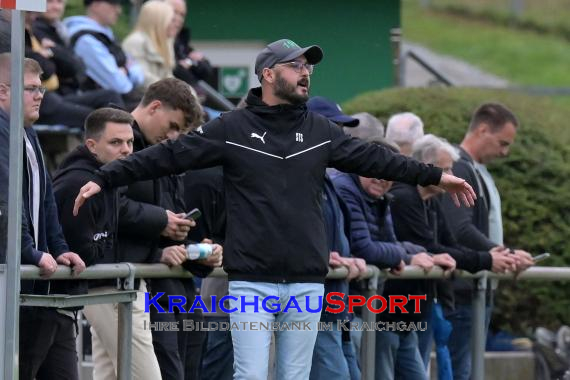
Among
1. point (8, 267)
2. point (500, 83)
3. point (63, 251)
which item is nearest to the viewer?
point (8, 267)

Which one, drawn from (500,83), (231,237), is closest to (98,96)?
(231,237)

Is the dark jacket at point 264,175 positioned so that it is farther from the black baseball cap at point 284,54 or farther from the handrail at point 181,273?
the handrail at point 181,273

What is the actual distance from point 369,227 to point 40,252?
2.52 metres

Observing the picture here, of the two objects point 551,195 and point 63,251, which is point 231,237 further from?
point 551,195

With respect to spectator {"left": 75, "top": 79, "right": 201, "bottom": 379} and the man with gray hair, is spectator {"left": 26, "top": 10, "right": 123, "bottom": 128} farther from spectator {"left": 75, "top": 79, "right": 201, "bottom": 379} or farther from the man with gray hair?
spectator {"left": 75, "top": 79, "right": 201, "bottom": 379}

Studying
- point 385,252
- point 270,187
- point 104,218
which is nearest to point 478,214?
point 385,252

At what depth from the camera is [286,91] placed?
6.88m

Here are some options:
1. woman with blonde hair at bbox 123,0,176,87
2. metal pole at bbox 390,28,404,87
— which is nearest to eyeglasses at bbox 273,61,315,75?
woman with blonde hair at bbox 123,0,176,87

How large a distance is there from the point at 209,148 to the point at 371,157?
2.64ft

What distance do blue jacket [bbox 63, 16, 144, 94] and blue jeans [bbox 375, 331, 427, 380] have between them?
363 cm

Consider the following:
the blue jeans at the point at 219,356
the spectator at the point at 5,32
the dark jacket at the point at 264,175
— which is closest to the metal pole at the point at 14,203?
the spectator at the point at 5,32

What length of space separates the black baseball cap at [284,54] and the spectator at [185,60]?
5.51m

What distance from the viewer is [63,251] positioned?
6.79 m

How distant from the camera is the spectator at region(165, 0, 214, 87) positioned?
1256cm
